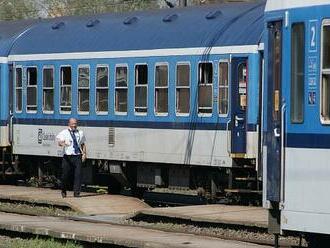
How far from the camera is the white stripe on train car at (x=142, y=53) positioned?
65.8 feet

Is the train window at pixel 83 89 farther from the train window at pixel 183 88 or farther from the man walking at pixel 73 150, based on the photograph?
the train window at pixel 183 88

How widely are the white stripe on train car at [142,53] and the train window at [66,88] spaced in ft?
1.06

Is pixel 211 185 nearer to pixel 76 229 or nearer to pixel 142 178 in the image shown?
pixel 142 178

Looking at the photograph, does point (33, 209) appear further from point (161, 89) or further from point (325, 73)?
point (325, 73)

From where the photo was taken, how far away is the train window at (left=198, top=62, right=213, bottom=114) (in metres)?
20.6

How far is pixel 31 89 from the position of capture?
25359 millimetres

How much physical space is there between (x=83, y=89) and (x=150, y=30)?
2125 mm

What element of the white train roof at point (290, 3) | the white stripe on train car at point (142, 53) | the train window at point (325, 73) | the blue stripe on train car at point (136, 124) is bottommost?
the blue stripe on train car at point (136, 124)

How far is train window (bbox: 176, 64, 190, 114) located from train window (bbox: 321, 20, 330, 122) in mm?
9880

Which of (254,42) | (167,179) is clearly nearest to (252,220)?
(254,42)

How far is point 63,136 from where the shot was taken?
2152cm

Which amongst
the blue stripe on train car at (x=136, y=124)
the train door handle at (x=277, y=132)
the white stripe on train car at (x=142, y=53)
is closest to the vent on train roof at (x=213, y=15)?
the white stripe on train car at (x=142, y=53)

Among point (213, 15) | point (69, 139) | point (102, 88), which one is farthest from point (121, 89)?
point (213, 15)

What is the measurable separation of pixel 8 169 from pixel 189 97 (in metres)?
7.83
